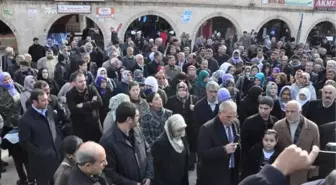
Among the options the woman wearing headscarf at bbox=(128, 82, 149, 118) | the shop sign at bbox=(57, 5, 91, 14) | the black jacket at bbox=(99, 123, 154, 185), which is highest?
the shop sign at bbox=(57, 5, 91, 14)

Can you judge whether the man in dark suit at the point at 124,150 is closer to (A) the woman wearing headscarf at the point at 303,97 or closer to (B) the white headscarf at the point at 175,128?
(B) the white headscarf at the point at 175,128

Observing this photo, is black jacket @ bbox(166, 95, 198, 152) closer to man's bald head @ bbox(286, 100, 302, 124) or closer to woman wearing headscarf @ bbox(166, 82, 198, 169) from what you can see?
woman wearing headscarf @ bbox(166, 82, 198, 169)

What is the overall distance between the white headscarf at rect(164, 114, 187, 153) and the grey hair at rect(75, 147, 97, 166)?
1418 millimetres

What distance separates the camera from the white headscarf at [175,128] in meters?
4.21

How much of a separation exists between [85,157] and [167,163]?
5.00 ft

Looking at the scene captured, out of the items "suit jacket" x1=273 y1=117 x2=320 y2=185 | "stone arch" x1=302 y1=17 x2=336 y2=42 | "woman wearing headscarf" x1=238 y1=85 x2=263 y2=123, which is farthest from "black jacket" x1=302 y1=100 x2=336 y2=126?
"stone arch" x1=302 y1=17 x2=336 y2=42

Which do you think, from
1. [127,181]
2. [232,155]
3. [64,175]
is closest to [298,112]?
[232,155]

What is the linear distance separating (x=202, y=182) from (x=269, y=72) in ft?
17.4

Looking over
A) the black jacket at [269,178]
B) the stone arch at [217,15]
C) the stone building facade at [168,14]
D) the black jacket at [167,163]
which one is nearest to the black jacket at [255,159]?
the black jacket at [167,163]

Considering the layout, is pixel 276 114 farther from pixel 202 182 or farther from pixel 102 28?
pixel 102 28

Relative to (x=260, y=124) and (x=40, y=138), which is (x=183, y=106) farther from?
(x=40, y=138)

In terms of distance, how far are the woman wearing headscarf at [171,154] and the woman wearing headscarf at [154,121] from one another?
68 cm

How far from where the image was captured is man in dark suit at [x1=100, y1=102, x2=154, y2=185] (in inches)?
145

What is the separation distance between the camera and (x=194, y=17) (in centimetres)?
2172
